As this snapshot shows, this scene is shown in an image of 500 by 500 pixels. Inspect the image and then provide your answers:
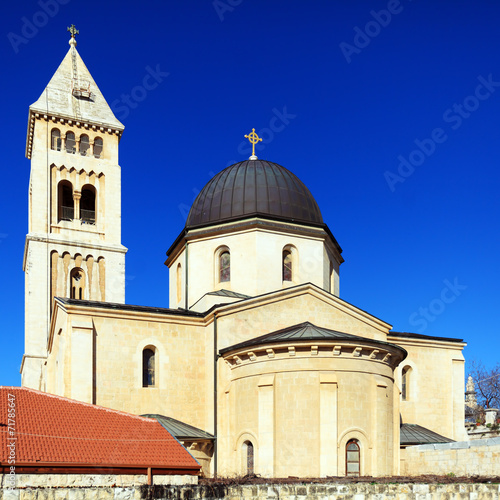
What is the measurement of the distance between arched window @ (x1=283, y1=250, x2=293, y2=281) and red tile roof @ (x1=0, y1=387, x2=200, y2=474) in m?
12.4

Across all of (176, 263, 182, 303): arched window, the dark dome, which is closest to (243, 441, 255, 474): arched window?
(176, 263, 182, 303): arched window

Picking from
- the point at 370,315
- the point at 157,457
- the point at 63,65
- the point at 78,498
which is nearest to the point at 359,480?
the point at 157,457

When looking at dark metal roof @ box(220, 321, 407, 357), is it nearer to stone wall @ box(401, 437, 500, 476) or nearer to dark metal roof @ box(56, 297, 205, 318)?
dark metal roof @ box(56, 297, 205, 318)

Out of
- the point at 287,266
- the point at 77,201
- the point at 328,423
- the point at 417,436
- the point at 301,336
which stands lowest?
the point at 417,436

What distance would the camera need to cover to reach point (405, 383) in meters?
32.8

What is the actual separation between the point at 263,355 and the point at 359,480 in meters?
9.73

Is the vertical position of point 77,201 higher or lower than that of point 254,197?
higher

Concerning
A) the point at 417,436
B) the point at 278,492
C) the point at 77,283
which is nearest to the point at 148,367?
the point at 417,436

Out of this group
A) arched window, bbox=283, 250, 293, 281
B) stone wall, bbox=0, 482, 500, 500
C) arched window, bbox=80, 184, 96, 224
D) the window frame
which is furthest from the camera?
arched window, bbox=80, 184, 96, 224

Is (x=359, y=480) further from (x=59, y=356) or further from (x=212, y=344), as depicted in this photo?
(x=59, y=356)

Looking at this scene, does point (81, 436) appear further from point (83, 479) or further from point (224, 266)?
point (224, 266)

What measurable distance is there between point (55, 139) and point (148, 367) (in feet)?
73.0

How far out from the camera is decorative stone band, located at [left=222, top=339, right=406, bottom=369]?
24891 millimetres

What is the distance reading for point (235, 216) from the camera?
3234 centimetres
